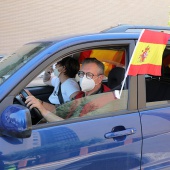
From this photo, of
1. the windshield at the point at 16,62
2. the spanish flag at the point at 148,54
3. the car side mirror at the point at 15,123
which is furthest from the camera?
the spanish flag at the point at 148,54

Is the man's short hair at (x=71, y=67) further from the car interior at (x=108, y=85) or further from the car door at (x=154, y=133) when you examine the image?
the car door at (x=154, y=133)

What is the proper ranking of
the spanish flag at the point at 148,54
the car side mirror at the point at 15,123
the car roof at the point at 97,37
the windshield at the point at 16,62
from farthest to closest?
1. the spanish flag at the point at 148,54
2. the car roof at the point at 97,37
3. the windshield at the point at 16,62
4. the car side mirror at the point at 15,123

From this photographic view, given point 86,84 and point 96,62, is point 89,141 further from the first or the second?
point 96,62

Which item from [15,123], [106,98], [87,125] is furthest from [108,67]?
[15,123]

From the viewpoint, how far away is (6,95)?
196cm

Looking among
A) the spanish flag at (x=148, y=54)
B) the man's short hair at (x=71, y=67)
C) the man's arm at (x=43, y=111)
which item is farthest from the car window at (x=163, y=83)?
the man's arm at (x=43, y=111)

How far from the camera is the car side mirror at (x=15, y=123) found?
1.82 metres

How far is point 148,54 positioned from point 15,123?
1.20 metres

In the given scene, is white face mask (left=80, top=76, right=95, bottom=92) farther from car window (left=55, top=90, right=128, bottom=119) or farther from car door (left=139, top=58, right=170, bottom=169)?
car door (left=139, top=58, right=170, bottom=169)

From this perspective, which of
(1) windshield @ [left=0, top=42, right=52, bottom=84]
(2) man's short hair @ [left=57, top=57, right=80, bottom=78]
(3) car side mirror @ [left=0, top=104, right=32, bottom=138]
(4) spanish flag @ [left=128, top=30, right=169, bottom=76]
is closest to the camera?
(3) car side mirror @ [left=0, top=104, right=32, bottom=138]

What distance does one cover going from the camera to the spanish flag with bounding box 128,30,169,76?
7.93 ft

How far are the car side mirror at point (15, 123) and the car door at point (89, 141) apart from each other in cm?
8

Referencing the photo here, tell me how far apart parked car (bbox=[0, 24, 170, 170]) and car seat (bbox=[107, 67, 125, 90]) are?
0.19 feet

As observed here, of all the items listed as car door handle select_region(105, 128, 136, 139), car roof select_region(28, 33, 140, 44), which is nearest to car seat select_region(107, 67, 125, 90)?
car roof select_region(28, 33, 140, 44)
